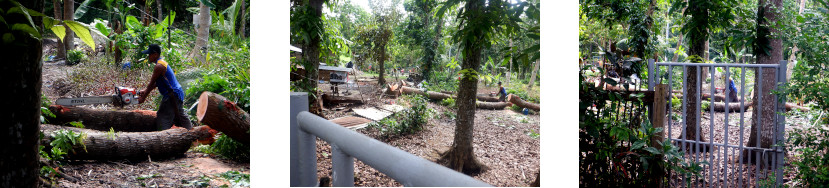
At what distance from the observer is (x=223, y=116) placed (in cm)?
186

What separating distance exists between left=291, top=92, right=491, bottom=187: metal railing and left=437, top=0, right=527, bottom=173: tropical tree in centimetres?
103

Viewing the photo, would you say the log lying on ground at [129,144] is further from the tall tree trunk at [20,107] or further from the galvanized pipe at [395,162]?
the galvanized pipe at [395,162]

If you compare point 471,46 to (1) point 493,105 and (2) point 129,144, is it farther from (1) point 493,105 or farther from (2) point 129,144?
(2) point 129,144

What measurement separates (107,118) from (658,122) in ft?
9.37

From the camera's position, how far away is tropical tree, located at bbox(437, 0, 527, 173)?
1.82 metres

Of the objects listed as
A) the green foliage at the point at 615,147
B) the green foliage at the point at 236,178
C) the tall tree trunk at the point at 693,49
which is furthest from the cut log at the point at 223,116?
the tall tree trunk at the point at 693,49

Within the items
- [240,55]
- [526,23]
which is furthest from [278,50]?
[240,55]

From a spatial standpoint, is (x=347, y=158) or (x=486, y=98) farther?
(x=486, y=98)

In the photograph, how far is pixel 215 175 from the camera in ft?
6.27

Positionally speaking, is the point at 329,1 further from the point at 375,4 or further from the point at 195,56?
the point at 195,56

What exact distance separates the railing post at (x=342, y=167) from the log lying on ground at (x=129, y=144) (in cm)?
150

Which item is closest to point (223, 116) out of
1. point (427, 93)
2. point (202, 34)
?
point (427, 93)

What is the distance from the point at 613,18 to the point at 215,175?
8.26ft

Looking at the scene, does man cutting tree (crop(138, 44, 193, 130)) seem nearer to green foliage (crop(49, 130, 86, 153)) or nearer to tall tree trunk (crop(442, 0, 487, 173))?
green foliage (crop(49, 130, 86, 153))
